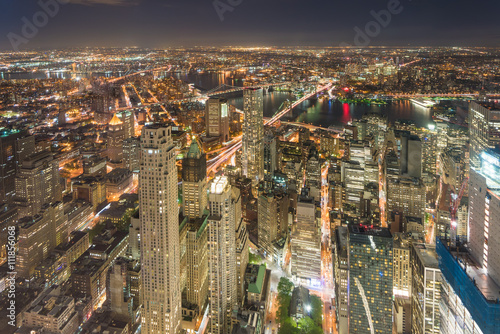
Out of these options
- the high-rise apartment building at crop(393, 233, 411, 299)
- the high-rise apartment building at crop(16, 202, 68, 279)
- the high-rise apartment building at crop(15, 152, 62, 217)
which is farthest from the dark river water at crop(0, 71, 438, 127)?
the high-rise apartment building at crop(393, 233, 411, 299)

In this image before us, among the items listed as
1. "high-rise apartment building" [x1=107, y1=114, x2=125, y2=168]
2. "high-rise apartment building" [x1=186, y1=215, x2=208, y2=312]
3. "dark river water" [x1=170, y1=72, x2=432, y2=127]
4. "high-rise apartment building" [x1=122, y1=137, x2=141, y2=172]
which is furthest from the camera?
"dark river water" [x1=170, y1=72, x2=432, y2=127]

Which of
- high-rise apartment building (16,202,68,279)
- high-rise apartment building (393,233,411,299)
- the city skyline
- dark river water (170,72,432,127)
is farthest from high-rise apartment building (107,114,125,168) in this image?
high-rise apartment building (393,233,411,299)

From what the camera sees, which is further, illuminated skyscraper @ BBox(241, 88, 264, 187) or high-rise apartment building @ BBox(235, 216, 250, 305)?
illuminated skyscraper @ BBox(241, 88, 264, 187)

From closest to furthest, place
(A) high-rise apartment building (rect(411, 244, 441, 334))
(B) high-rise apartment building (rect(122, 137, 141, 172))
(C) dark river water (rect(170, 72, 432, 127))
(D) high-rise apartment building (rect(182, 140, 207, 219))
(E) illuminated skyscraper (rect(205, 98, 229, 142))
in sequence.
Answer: (A) high-rise apartment building (rect(411, 244, 441, 334)), (D) high-rise apartment building (rect(182, 140, 207, 219)), (B) high-rise apartment building (rect(122, 137, 141, 172)), (E) illuminated skyscraper (rect(205, 98, 229, 142)), (C) dark river water (rect(170, 72, 432, 127))

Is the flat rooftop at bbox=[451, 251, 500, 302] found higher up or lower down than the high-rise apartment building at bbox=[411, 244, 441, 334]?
higher up

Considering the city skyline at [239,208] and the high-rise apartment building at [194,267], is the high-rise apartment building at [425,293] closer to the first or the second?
the city skyline at [239,208]

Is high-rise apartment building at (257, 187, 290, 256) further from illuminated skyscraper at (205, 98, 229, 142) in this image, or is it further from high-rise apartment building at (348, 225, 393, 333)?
illuminated skyscraper at (205, 98, 229, 142)

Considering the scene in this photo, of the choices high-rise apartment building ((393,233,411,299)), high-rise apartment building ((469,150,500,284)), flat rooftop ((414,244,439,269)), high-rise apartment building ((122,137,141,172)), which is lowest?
high-rise apartment building ((393,233,411,299))
